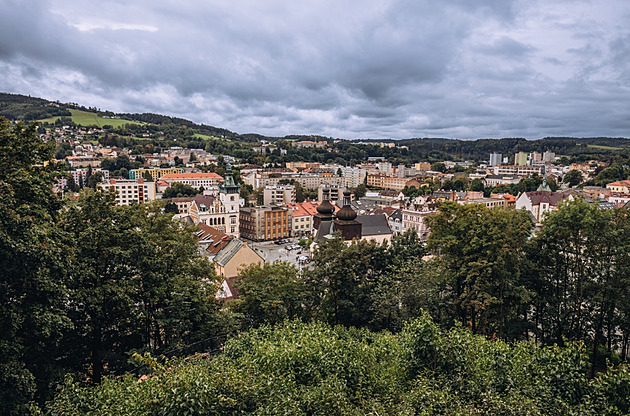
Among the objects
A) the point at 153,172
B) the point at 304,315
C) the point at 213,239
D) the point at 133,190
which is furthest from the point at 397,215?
the point at 153,172

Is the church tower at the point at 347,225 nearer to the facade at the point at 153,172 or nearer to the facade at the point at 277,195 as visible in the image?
the facade at the point at 277,195

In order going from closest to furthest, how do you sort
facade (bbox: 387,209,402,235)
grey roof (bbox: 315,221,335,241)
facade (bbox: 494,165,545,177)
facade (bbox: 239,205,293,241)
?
grey roof (bbox: 315,221,335,241)
facade (bbox: 387,209,402,235)
facade (bbox: 239,205,293,241)
facade (bbox: 494,165,545,177)

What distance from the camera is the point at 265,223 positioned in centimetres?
7481

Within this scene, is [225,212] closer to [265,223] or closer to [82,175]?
[265,223]

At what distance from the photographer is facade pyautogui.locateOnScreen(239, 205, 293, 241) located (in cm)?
7444

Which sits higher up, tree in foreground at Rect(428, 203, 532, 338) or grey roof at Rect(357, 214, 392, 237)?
tree in foreground at Rect(428, 203, 532, 338)

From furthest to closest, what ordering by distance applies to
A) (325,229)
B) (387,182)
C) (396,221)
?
1. (387,182)
2. (396,221)
3. (325,229)

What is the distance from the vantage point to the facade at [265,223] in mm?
Result: 74438

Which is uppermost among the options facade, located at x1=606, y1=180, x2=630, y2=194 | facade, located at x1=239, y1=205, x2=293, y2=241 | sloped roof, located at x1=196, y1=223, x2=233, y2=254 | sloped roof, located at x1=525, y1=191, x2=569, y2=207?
facade, located at x1=606, y1=180, x2=630, y2=194

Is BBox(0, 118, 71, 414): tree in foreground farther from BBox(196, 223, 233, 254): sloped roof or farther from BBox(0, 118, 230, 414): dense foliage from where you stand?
BBox(196, 223, 233, 254): sloped roof

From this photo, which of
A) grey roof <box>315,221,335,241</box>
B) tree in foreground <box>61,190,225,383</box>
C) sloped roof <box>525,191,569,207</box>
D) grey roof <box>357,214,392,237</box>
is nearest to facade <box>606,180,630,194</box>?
sloped roof <box>525,191,569,207</box>

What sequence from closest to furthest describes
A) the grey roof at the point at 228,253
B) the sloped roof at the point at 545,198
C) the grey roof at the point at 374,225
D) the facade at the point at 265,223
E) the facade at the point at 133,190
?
the grey roof at the point at 228,253 → the grey roof at the point at 374,225 → the facade at the point at 265,223 → the sloped roof at the point at 545,198 → the facade at the point at 133,190

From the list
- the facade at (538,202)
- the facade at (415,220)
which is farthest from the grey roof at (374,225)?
the facade at (538,202)

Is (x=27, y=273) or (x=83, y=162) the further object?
(x=83, y=162)
